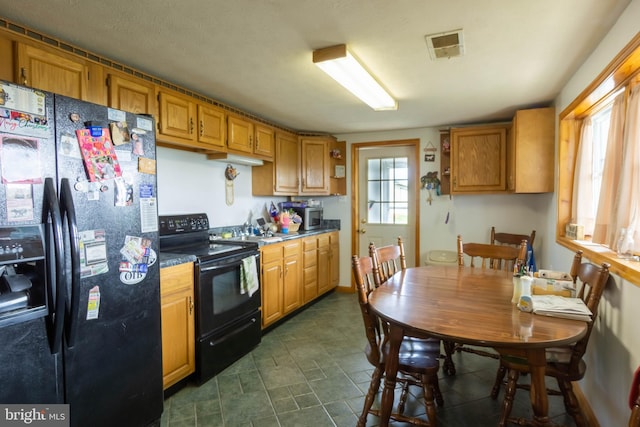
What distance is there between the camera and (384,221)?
4.50 meters

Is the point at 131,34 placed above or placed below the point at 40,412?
above

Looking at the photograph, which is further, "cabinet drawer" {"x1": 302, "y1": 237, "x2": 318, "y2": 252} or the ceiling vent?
"cabinet drawer" {"x1": 302, "y1": 237, "x2": 318, "y2": 252}

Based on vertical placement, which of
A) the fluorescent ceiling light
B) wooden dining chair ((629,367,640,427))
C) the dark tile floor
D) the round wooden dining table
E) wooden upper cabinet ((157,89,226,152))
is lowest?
the dark tile floor

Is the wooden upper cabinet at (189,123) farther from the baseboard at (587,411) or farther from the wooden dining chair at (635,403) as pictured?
the baseboard at (587,411)

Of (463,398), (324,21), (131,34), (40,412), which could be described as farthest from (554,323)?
(131,34)

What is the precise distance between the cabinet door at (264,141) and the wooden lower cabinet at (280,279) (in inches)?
38.0

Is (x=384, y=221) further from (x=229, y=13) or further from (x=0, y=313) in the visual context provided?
(x=0, y=313)

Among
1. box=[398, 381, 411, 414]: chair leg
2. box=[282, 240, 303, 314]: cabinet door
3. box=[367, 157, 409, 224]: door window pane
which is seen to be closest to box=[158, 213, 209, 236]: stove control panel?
box=[282, 240, 303, 314]: cabinet door

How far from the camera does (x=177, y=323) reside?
85.0 inches

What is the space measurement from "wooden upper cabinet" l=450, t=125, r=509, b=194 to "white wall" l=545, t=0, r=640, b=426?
152cm

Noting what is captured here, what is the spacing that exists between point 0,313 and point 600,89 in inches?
125

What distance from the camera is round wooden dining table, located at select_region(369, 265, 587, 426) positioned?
1.29m

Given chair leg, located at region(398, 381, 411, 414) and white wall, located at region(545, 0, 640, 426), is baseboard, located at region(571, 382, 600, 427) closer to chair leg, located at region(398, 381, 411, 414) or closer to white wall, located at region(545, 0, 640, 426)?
white wall, located at region(545, 0, 640, 426)

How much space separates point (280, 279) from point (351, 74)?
6.59ft
